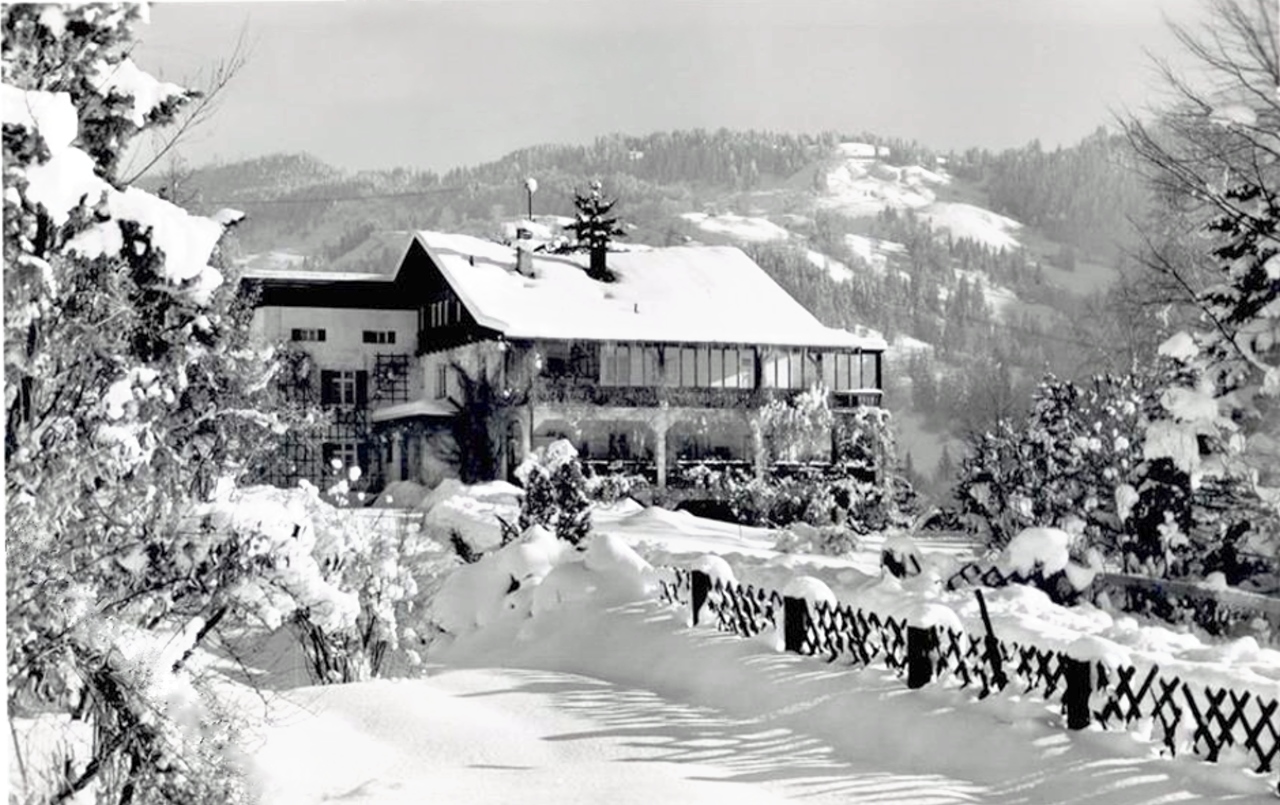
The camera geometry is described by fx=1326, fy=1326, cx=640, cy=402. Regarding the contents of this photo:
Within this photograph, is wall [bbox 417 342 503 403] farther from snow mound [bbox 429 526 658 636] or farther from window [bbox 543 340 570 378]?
snow mound [bbox 429 526 658 636]

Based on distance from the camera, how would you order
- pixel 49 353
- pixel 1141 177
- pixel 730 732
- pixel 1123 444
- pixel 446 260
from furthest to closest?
1. pixel 1123 444
2. pixel 446 260
3. pixel 1141 177
4. pixel 730 732
5. pixel 49 353

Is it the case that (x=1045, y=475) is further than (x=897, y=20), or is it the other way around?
(x=1045, y=475)

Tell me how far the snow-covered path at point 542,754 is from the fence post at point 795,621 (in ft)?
3.04

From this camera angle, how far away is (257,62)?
273 inches

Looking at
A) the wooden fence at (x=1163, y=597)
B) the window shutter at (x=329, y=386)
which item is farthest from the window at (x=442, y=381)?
the wooden fence at (x=1163, y=597)

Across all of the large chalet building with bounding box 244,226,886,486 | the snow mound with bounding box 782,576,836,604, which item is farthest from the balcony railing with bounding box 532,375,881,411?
the snow mound with bounding box 782,576,836,604

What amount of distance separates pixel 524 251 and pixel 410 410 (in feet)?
4.40

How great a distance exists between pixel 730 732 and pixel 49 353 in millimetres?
3722

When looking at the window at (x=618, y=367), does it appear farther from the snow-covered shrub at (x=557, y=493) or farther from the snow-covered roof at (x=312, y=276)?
the snow-covered roof at (x=312, y=276)

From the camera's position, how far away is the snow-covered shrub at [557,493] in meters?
8.60

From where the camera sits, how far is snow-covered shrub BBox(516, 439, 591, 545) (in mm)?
8602

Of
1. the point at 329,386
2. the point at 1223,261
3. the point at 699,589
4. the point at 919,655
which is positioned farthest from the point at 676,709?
the point at 1223,261

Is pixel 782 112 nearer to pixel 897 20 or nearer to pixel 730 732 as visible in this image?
pixel 897 20

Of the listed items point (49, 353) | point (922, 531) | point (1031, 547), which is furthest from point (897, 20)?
point (1031, 547)
